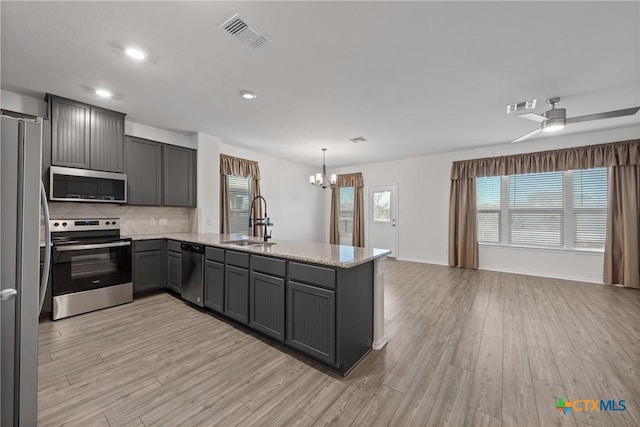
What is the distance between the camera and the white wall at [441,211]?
457 centimetres

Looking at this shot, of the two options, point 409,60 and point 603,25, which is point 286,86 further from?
point 603,25

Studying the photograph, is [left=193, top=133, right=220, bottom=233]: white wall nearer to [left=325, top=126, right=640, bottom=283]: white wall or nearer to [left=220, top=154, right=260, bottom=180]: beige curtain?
[left=220, top=154, right=260, bottom=180]: beige curtain

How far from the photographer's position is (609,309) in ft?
10.7

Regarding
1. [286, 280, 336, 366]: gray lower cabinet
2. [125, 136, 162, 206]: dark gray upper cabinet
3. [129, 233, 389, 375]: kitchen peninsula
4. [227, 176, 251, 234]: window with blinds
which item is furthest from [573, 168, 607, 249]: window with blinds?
[125, 136, 162, 206]: dark gray upper cabinet

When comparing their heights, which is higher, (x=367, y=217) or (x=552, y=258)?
(x=367, y=217)

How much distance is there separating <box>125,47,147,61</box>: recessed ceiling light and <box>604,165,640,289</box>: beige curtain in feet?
22.1

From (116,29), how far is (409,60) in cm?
238

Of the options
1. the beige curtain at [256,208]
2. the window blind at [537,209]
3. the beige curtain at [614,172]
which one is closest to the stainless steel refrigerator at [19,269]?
the beige curtain at [256,208]

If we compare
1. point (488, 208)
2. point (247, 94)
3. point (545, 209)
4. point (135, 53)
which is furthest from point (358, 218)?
point (135, 53)

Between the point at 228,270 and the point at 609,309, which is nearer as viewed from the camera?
the point at 228,270

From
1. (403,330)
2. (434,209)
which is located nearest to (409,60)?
(403,330)

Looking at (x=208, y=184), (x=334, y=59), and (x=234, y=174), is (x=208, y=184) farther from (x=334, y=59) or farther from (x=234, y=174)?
(x=334, y=59)

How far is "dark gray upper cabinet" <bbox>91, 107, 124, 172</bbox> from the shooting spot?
337 cm

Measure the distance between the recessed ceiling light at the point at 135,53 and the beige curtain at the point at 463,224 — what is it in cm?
576
